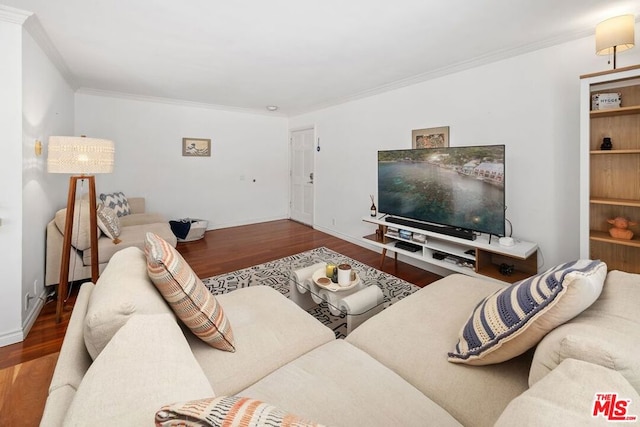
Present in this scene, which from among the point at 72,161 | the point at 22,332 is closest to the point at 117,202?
the point at 72,161

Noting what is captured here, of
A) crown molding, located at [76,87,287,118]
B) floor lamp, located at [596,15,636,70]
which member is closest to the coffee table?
floor lamp, located at [596,15,636,70]

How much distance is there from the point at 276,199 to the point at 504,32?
190 inches

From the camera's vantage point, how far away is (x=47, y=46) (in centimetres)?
263

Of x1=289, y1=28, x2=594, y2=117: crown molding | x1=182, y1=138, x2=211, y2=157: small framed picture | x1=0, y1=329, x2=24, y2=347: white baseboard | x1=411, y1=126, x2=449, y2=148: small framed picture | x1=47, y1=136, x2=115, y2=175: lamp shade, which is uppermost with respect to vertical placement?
x1=289, y1=28, x2=594, y2=117: crown molding

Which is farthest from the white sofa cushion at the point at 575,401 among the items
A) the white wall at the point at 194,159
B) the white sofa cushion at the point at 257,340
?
the white wall at the point at 194,159

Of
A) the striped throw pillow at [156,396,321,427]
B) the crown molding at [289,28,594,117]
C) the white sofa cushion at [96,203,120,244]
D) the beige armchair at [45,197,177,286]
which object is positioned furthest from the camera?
the white sofa cushion at [96,203,120,244]

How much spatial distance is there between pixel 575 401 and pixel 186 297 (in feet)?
4.08

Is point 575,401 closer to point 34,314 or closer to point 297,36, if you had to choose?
point 297,36

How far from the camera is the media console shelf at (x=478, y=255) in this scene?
102 inches

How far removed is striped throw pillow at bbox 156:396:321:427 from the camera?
49 cm

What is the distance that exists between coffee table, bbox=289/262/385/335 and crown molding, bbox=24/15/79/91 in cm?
282

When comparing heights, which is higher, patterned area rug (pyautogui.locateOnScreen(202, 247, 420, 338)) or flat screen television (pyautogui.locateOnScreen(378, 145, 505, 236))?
flat screen television (pyautogui.locateOnScreen(378, 145, 505, 236))

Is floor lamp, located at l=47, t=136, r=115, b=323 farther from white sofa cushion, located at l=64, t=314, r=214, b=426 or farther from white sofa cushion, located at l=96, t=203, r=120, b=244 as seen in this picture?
white sofa cushion, located at l=64, t=314, r=214, b=426

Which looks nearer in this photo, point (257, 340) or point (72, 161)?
point (257, 340)
